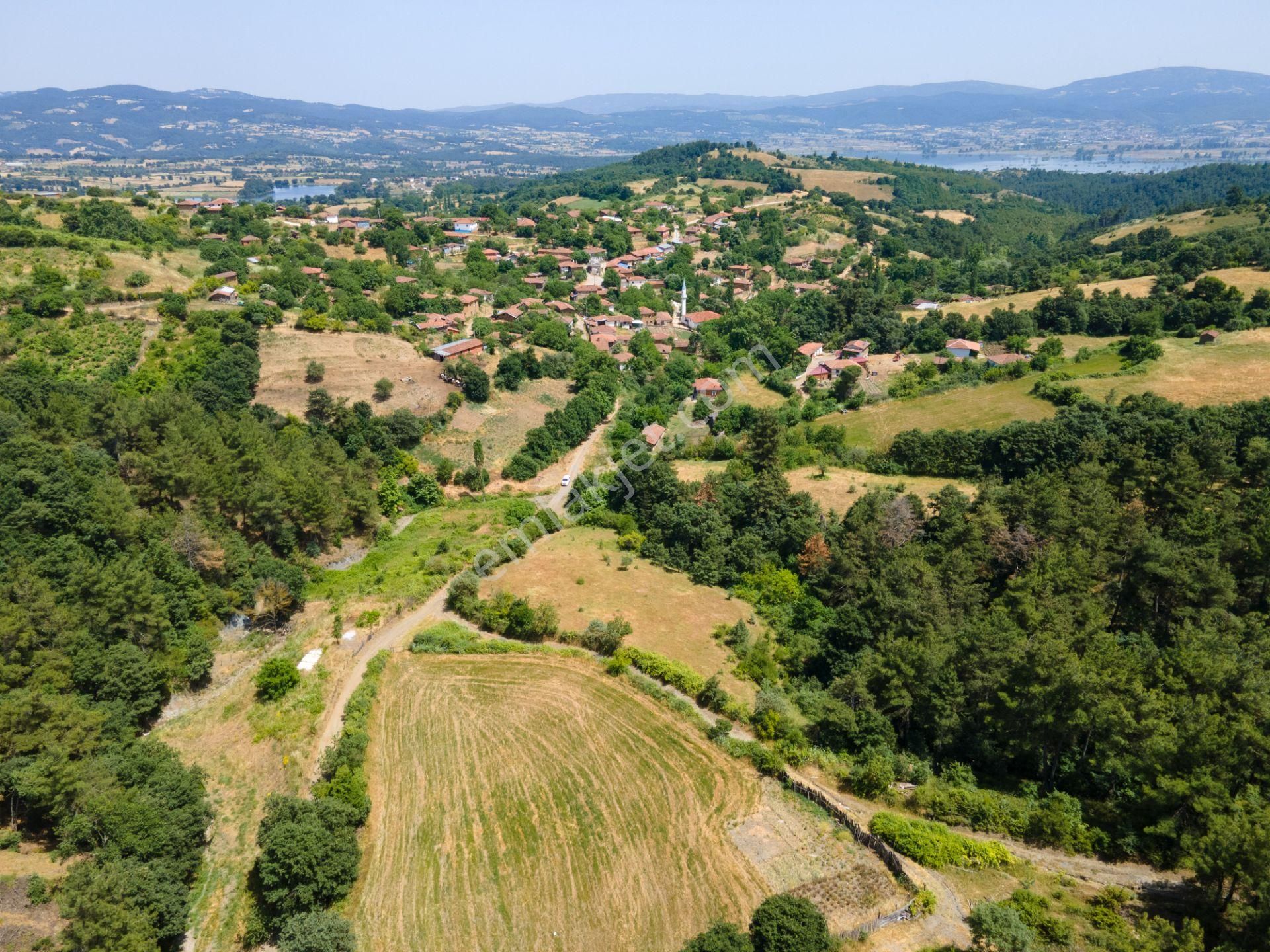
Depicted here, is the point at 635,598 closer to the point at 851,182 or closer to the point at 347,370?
the point at 347,370

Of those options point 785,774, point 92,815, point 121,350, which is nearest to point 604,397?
point 121,350

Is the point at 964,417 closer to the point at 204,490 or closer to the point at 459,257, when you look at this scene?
the point at 204,490

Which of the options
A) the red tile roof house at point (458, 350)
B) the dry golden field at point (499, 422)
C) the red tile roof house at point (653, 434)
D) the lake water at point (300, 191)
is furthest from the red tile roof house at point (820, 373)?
the lake water at point (300, 191)

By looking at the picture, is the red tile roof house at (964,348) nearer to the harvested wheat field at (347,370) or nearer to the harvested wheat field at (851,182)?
the harvested wheat field at (347,370)

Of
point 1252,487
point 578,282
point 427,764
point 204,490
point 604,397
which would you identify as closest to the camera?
point 427,764

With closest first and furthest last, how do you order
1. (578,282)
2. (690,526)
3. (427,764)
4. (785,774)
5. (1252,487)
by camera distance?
1. (785,774)
2. (427,764)
3. (1252,487)
4. (690,526)
5. (578,282)

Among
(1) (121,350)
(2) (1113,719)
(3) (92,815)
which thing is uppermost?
(1) (121,350)

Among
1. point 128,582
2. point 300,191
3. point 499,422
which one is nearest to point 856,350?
point 499,422

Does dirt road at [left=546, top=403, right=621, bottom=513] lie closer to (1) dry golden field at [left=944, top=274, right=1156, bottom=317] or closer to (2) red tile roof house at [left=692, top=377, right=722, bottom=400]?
(2) red tile roof house at [left=692, top=377, right=722, bottom=400]
